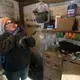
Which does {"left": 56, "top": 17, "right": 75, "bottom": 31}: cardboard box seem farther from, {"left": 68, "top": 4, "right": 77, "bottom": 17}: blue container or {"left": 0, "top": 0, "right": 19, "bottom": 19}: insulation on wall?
{"left": 0, "top": 0, "right": 19, "bottom": 19}: insulation on wall

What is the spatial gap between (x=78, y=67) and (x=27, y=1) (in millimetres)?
1791

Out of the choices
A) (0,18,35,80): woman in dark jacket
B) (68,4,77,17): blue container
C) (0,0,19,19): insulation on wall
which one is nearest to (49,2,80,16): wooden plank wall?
(68,4,77,17): blue container

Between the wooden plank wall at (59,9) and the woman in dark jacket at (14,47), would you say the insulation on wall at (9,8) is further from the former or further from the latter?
the woman in dark jacket at (14,47)

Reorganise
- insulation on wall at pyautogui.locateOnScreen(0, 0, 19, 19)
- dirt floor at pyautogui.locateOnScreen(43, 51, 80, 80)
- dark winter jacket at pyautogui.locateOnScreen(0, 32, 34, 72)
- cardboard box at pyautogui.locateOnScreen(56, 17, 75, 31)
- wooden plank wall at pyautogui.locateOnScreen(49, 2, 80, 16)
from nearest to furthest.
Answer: dark winter jacket at pyautogui.locateOnScreen(0, 32, 34, 72)
dirt floor at pyautogui.locateOnScreen(43, 51, 80, 80)
cardboard box at pyautogui.locateOnScreen(56, 17, 75, 31)
wooden plank wall at pyautogui.locateOnScreen(49, 2, 80, 16)
insulation on wall at pyautogui.locateOnScreen(0, 0, 19, 19)

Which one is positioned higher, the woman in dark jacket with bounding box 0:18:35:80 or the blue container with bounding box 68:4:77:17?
the blue container with bounding box 68:4:77:17

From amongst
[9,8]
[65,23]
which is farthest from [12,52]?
[9,8]

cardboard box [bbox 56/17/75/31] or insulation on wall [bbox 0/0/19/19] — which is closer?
cardboard box [bbox 56/17/75/31]

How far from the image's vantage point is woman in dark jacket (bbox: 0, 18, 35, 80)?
1256 mm

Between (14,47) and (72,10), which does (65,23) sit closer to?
(72,10)

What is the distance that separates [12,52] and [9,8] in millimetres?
1508

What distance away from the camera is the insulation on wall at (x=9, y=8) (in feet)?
7.77

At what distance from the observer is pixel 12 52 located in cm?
134

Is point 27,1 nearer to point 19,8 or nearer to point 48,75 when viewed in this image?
point 19,8

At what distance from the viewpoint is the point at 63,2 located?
6.06 feet
